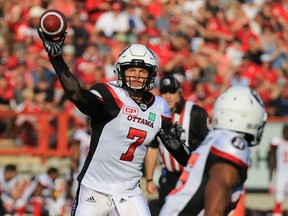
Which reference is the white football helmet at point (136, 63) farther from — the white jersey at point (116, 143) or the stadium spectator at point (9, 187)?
the stadium spectator at point (9, 187)

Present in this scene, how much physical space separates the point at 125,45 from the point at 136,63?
10340 mm

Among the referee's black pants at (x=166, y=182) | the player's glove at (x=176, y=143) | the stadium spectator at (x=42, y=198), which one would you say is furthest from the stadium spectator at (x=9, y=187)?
the player's glove at (x=176, y=143)

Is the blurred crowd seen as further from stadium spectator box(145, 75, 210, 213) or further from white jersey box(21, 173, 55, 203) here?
stadium spectator box(145, 75, 210, 213)

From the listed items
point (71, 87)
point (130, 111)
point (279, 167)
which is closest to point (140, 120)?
point (130, 111)

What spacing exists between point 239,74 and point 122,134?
989 cm

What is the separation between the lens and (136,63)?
21.9 ft

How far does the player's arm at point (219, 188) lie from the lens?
450 centimetres

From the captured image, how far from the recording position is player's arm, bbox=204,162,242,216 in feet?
14.8

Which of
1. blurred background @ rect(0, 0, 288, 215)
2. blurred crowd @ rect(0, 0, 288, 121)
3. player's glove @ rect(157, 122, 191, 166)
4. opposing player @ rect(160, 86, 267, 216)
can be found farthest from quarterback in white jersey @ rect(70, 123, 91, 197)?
opposing player @ rect(160, 86, 267, 216)

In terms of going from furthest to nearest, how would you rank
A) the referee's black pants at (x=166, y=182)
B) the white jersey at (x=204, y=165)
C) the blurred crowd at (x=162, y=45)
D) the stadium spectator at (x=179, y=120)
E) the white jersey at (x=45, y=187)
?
the blurred crowd at (x=162, y=45), the white jersey at (x=45, y=187), the referee's black pants at (x=166, y=182), the stadium spectator at (x=179, y=120), the white jersey at (x=204, y=165)

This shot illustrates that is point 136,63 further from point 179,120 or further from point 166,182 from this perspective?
point 166,182

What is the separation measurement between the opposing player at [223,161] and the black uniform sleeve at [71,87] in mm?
1512

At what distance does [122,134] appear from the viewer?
6.56 meters

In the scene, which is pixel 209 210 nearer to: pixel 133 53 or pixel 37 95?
pixel 133 53
